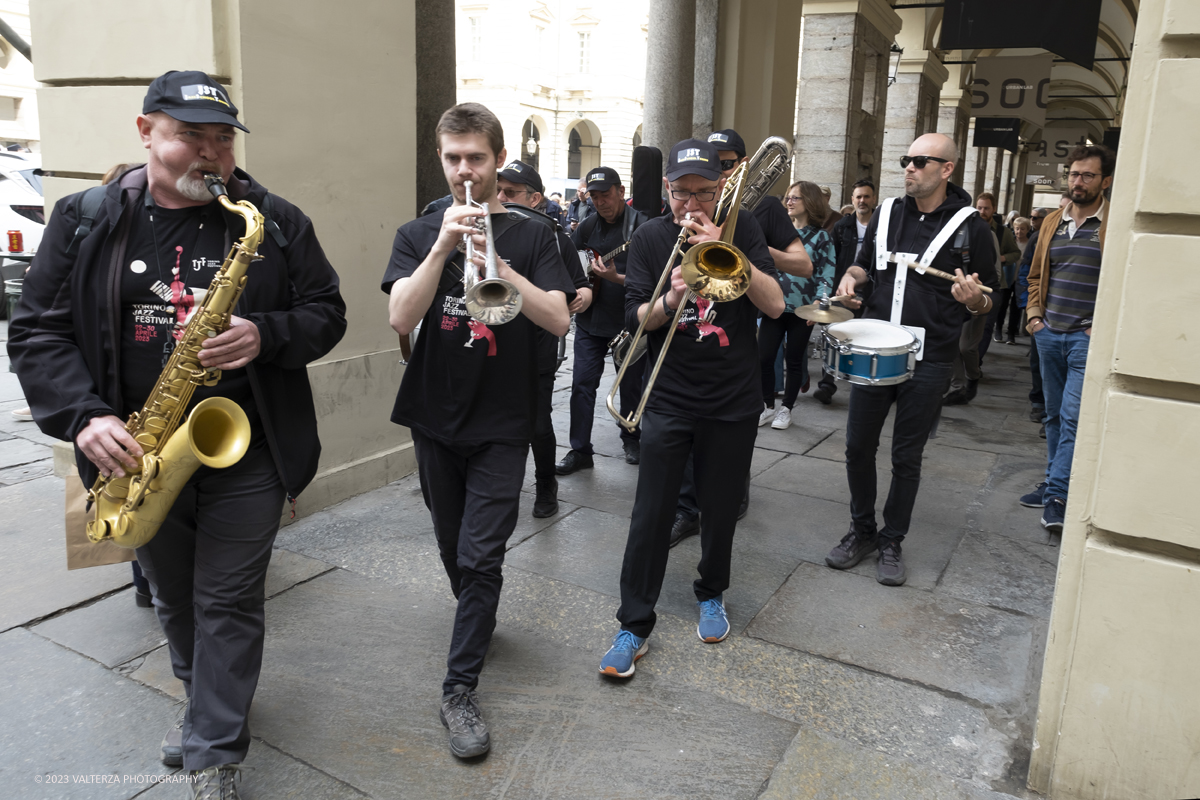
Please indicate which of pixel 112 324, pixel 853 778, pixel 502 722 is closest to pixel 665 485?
pixel 502 722

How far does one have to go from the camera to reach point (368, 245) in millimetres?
5078

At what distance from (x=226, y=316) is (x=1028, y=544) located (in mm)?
4188

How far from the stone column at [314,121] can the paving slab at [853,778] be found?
302 centimetres

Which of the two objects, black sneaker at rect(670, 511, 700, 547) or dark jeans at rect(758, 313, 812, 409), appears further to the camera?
dark jeans at rect(758, 313, 812, 409)

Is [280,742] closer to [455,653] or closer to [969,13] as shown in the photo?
[455,653]

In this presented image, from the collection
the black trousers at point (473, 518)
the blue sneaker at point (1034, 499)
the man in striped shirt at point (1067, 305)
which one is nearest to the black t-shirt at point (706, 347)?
the black trousers at point (473, 518)

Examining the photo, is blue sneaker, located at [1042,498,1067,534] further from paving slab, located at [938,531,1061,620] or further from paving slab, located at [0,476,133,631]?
paving slab, located at [0,476,133,631]

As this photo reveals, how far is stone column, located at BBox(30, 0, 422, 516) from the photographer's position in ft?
14.1

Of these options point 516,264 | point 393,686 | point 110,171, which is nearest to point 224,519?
point 393,686

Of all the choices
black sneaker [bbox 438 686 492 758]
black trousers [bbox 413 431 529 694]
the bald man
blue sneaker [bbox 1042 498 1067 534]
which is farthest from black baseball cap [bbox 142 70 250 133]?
blue sneaker [bbox 1042 498 1067 534]

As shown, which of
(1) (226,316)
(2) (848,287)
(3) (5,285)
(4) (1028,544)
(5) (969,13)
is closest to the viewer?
(1) (226,316)

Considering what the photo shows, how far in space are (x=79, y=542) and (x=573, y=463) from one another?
3083 millimetres

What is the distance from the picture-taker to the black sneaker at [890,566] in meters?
4.21

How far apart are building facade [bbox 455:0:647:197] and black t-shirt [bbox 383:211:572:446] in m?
49.9
